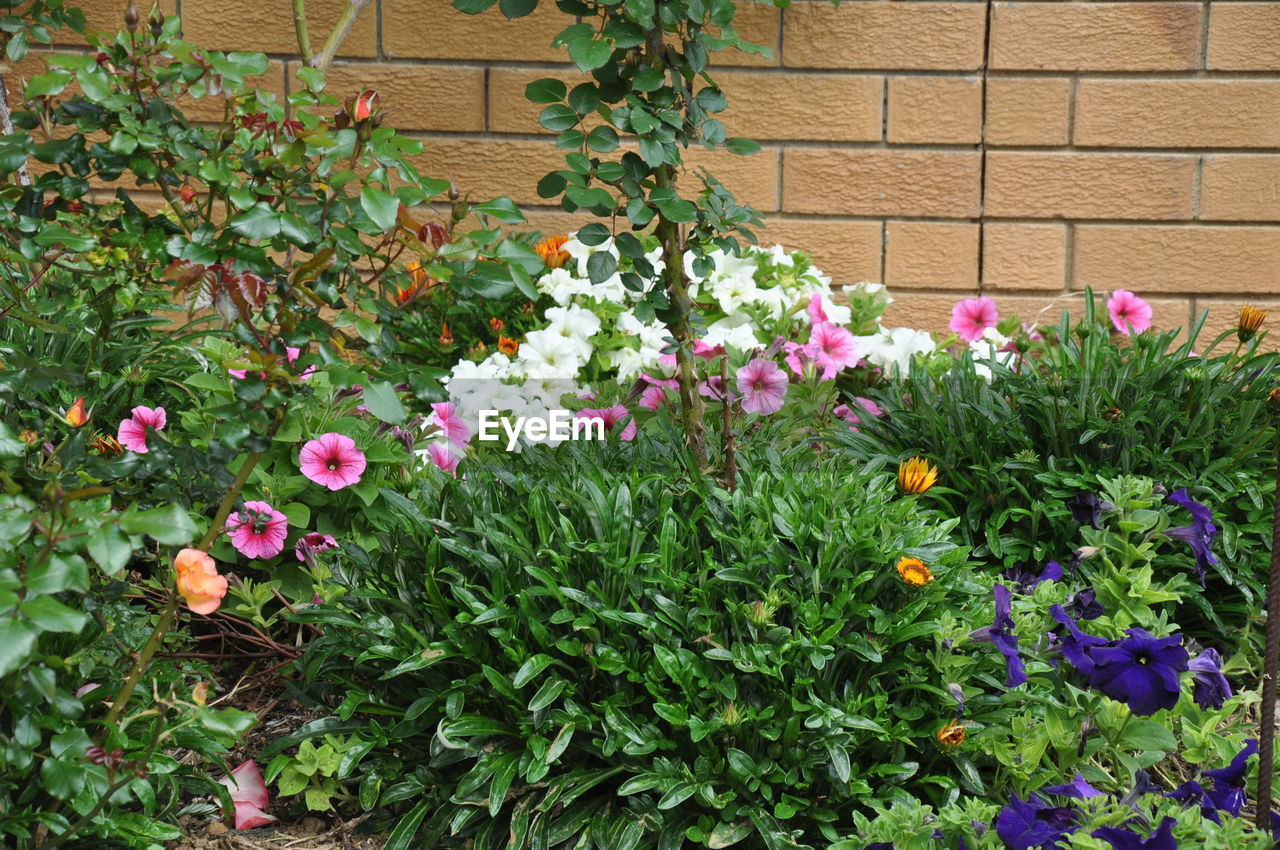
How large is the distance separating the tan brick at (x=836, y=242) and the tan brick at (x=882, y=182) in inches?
1.9

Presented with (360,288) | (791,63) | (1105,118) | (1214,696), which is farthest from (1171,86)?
(360,288)

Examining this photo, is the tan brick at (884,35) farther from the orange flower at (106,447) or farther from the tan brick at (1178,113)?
the orange flower at (106,447)

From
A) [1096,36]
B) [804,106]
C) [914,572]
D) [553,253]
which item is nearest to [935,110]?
[804,106]

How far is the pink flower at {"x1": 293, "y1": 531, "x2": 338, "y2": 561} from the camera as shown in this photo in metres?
1.86

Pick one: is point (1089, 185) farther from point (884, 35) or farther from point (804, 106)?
point (804, 106)

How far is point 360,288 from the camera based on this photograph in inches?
53.5

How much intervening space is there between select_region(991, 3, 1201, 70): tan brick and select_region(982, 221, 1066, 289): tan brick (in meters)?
0.47

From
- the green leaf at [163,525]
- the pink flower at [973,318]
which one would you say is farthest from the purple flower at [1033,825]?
the pink flower at [973,318]

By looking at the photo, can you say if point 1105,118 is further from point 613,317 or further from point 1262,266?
point 613,317

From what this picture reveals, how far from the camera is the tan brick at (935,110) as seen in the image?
304 cm

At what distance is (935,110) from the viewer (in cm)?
306

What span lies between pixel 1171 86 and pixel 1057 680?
2.21 metres

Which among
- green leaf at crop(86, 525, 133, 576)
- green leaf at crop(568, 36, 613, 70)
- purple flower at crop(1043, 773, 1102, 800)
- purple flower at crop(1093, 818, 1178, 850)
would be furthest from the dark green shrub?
green leaf at crop(568, 36, 613, 70)

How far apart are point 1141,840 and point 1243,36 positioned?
8.76ft
